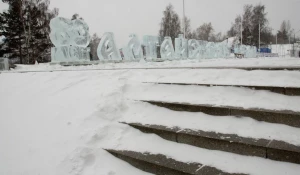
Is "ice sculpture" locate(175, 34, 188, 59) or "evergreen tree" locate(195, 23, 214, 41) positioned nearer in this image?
"ice sculpture" locate(175, 34, 188, 59)

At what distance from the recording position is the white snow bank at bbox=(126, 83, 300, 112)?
2.93m

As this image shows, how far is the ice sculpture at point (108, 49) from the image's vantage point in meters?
10.7

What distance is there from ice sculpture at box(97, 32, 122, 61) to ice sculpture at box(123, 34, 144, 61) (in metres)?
0.59

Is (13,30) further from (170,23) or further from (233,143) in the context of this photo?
(233,143)

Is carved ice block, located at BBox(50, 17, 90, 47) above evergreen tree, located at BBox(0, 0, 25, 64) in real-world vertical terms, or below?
below

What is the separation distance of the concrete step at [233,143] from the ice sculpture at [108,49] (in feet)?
26.8

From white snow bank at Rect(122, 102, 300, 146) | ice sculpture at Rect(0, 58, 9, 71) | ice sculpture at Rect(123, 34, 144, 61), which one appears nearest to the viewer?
white snow bank at Rect(122, 102, 300, 146)

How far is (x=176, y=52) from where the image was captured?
1547cm

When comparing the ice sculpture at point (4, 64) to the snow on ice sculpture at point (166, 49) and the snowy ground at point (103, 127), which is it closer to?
the snow on ice sculpture at point (166, 49)

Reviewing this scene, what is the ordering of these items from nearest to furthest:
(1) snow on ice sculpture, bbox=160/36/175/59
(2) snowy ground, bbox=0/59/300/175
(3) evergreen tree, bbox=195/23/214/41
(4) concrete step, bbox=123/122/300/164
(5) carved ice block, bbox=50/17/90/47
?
(4) concrete step, bbox=123/122/300/164 → (2) snowy ground, bbox=0/59/300/175 → (5) carved ice block, bbox=50/17/90/47 → (1) snow on ice sculpture, bbox=160/36/175/59 → (3) evergreen tree, bbox=195/23/214/41

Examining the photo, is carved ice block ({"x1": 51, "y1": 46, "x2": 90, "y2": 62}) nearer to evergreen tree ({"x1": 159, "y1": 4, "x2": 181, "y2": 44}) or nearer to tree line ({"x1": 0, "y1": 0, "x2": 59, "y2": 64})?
tree line ({"x1": 0, "y1": 0, "x2": 59, "y2": 64})

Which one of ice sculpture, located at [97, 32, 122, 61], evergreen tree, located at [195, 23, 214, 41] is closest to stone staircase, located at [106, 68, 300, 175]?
ice sculpture, located at [97, 32, 122, 61]

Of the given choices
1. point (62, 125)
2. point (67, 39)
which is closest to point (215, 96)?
point (62, 125)

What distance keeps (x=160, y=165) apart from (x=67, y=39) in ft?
31.4
